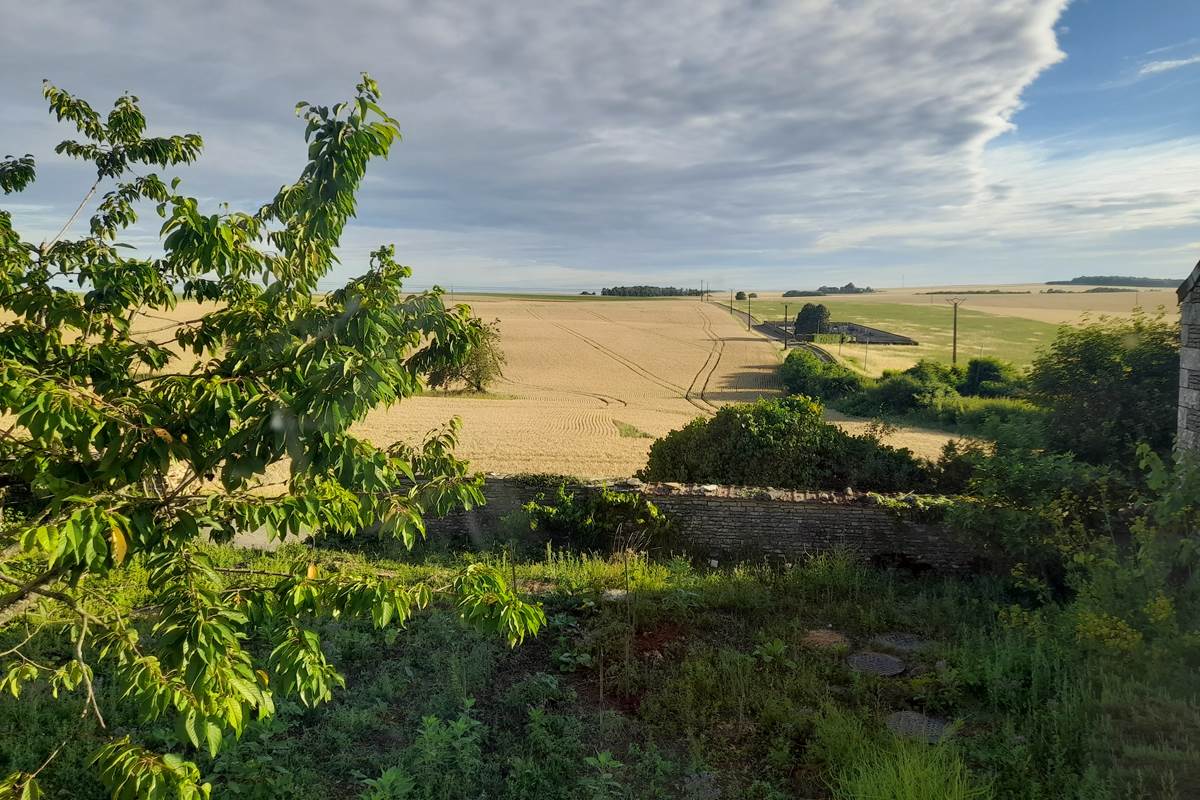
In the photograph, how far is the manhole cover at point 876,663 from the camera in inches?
312

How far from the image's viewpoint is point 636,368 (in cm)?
6003

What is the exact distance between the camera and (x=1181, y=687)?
6.35 meters

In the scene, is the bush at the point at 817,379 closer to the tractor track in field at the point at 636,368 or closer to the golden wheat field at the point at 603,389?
the golden wheat field at the point at 603,389

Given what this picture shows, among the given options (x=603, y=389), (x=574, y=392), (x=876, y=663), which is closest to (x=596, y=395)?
(x=574, y=392)

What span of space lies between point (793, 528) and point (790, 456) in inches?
101

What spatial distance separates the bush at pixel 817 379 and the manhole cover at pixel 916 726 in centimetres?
3386

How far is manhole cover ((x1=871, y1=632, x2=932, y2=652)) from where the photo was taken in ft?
28.3

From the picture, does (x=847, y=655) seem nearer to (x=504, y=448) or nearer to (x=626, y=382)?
(x=504, y=448)

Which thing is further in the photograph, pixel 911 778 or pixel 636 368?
pixel 636 368

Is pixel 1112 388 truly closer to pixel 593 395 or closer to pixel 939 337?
pixel 593 395

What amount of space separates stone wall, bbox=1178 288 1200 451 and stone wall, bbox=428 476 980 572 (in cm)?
339

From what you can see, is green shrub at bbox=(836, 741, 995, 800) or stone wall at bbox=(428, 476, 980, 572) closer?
green shrub at bbox=(836, 741, 995, 800)

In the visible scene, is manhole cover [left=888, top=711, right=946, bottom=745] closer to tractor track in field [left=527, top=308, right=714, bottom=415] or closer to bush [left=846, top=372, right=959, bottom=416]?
tractor track in field [left=527, top=308, right=714, bottom=415]

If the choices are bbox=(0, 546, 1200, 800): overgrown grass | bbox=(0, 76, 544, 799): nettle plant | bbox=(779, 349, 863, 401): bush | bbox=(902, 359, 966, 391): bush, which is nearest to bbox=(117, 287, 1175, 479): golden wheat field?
bbox=(779, 349, 863, 401): bush
